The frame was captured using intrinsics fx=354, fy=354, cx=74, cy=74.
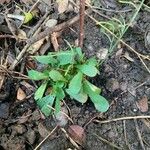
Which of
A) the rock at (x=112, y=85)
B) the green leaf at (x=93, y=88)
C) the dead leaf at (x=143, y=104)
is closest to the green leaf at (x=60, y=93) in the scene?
the green leaf at (x=93, y=88)

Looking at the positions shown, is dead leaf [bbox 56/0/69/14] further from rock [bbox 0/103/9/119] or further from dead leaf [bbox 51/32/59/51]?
rock [bbox 0/103/9/119]

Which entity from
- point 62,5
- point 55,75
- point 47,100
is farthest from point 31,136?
point 62,5

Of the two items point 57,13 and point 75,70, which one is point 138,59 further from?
point 57,13

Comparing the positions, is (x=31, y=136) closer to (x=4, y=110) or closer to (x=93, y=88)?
(x=4, y=110)

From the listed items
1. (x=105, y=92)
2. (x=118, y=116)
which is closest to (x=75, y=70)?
(x=105, y=92)

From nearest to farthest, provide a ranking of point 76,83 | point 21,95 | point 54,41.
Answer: point 76,83, point 21,95, point 54,41

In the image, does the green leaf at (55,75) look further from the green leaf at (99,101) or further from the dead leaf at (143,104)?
the dead leaf at (143,104)
